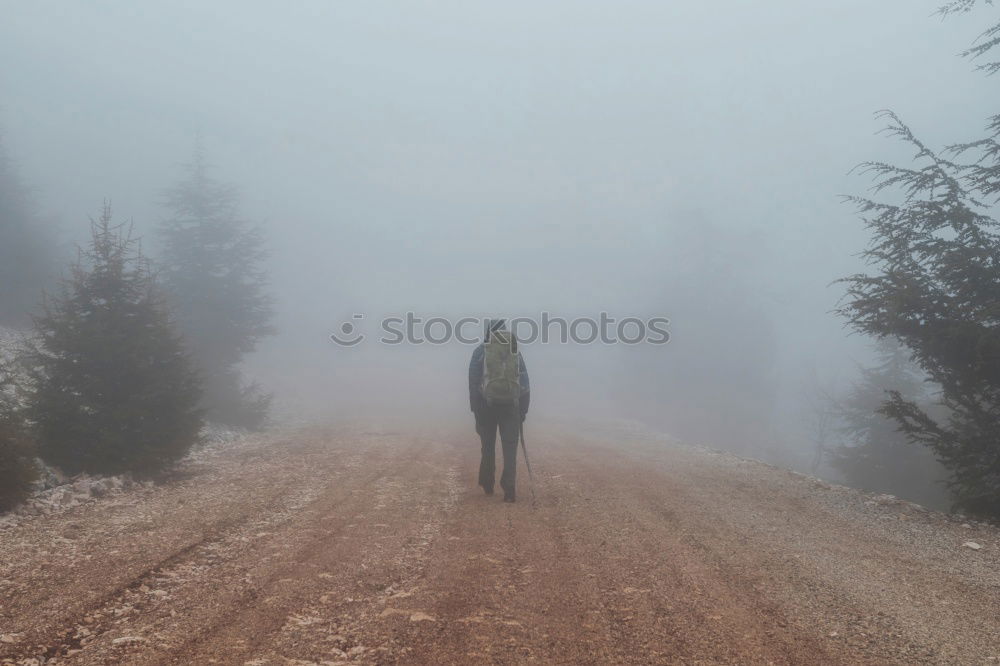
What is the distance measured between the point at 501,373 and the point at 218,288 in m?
17.5

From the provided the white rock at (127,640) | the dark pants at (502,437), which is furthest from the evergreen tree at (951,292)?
the white rock at (127,640)

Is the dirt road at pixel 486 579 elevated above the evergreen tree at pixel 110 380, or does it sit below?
below

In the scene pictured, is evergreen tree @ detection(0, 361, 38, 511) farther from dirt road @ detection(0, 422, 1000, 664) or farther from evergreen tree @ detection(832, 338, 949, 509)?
evergreen tree @ detection(832, 338, 949, 509)

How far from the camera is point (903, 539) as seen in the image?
653 centimetres

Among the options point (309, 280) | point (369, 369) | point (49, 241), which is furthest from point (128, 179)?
point (49, 241)

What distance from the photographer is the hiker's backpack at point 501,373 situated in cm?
782

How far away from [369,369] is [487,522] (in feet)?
172

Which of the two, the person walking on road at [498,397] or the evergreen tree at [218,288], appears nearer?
the person walking on road at [498,397]

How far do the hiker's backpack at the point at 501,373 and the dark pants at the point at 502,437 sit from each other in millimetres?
187

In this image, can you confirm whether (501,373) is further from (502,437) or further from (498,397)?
(502,437)

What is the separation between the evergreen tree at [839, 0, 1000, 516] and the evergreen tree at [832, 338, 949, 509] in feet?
27.1

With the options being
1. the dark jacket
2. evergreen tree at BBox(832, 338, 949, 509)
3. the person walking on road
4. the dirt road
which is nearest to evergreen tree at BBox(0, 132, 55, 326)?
the dirt road

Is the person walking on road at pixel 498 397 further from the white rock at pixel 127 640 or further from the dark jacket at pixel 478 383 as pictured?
the white rock at pixel 127 640

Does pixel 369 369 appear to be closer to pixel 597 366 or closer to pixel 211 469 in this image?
pixel 597 366
